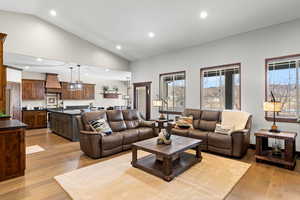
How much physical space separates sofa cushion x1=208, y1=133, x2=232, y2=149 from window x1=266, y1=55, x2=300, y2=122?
1.47 m

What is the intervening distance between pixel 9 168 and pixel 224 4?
5.27 meters

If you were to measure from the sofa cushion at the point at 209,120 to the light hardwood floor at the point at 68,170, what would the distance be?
43.3 inches

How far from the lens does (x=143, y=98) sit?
7551 millimetres

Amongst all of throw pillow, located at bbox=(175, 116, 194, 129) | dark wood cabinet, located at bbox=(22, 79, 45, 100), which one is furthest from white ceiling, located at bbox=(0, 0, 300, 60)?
dark wood cabinet, located at bbox=(22, 79, 45, 100)

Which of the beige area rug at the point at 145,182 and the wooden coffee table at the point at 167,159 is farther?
the wooden coffee table at the point at 167,159

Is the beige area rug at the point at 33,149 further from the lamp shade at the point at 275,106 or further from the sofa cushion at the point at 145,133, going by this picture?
the lamp shade at the point at 275,106

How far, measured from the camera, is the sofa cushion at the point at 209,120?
15.0 feet

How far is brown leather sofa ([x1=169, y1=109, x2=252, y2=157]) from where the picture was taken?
365 cm

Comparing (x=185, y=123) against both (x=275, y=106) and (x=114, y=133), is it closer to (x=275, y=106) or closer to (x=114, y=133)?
(x=114, y=133)

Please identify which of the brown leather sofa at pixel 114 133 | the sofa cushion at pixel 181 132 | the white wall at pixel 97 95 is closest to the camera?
the brown leather sofa at pixel 114 133

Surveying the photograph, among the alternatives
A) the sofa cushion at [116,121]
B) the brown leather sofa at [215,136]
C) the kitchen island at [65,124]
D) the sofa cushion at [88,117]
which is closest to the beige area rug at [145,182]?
the brown leather sofa at [215,136]

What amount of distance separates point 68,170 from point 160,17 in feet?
13.9

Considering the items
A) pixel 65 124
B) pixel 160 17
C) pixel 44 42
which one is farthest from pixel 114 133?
pixel 44 42

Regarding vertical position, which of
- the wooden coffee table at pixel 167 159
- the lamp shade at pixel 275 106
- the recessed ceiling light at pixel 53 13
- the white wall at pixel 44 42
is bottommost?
the wooden coffee table at pixel 167 159
